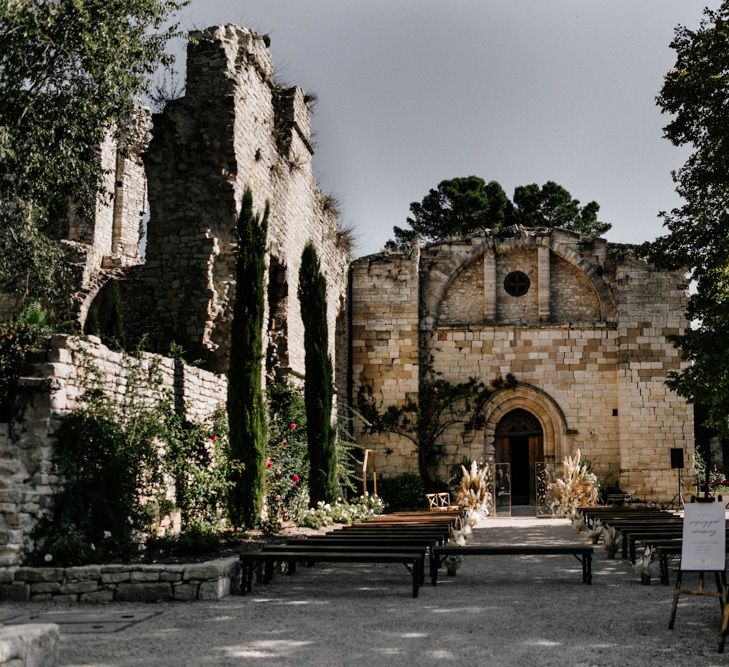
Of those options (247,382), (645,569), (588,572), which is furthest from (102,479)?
(645,569)

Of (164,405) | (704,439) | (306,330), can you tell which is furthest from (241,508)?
(704,439)

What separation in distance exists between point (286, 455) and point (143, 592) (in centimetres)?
630

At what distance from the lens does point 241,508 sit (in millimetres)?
10273

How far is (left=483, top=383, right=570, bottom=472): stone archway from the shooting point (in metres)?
18.3

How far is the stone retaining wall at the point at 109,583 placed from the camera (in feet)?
22.0

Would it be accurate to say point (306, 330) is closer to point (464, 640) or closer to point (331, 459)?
point (331, 459)

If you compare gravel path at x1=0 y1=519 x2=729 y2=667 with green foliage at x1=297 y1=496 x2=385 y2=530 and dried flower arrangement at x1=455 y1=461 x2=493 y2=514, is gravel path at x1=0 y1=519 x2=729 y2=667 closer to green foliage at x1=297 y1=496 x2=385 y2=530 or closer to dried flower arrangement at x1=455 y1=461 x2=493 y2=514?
green foliage at x1=297 y1=496 x2=385 y2=530

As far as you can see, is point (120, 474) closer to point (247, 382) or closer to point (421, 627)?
point (247, 382)

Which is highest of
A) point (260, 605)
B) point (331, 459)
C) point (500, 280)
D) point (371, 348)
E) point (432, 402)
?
point (500, 280)

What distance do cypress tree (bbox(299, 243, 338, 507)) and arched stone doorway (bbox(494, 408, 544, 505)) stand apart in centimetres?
666

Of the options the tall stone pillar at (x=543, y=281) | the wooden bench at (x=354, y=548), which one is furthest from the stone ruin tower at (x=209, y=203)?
the tall stone pillar at (x=543, y=281)

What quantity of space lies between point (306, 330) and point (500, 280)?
728 centimetres

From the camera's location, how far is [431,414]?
18.3 m

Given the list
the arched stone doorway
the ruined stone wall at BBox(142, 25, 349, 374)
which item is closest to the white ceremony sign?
the ruined stone wall at BBox(142, 25, 349, 374)
